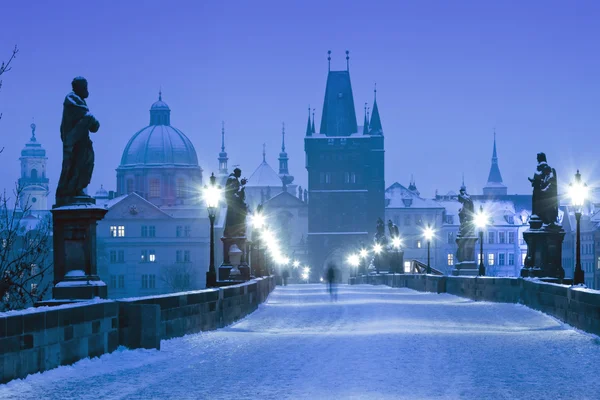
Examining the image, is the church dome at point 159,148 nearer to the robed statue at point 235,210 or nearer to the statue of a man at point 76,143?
the robed statue at point 235,210

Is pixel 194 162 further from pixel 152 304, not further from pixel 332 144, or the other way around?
pixel 152 304

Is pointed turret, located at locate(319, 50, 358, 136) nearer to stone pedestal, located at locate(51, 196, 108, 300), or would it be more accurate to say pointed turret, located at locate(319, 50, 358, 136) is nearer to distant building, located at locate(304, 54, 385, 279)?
distant building, located at locate(304, 54, 385, 279)

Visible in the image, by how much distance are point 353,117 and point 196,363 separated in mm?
142403

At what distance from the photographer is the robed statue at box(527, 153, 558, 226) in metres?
29.5

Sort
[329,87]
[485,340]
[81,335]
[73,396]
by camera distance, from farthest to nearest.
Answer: [329,87]
[485,340]
[81,335]
[73,396]

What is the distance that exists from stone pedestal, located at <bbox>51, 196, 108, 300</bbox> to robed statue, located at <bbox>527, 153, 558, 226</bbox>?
16.0 m

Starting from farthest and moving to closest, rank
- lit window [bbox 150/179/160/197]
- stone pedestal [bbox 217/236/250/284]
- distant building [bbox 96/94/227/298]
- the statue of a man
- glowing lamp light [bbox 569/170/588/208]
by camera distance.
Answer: lit window [bbox 150/179/160/197] → distant building [bbox 96/94/227/298] → stone pedestal [bbox 217/236/250/284] → glowing lamp light [bbox 569/170/588/208] → the statue of a man

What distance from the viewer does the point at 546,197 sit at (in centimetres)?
2953

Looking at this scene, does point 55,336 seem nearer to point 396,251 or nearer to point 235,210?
point 235,210

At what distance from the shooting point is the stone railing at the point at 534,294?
19314mm

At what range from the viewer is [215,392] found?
1187 cm

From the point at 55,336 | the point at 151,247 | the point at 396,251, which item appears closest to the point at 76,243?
the point at 55,336

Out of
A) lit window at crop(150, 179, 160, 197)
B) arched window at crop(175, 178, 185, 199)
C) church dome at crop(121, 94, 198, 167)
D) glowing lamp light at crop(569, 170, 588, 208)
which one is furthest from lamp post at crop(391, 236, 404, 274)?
church dome at crop(121, 94, 198, 167)

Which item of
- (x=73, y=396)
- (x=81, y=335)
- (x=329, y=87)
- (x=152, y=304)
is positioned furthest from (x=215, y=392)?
(x=329, y=87)
